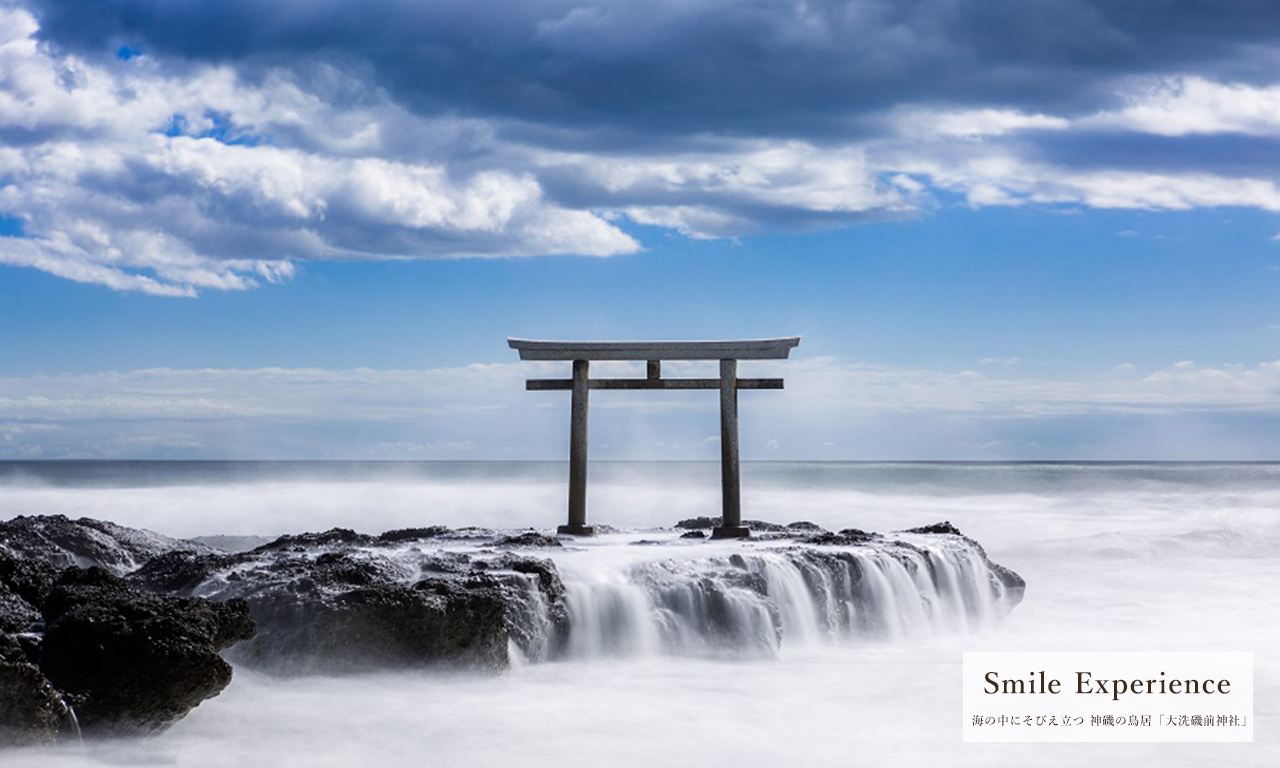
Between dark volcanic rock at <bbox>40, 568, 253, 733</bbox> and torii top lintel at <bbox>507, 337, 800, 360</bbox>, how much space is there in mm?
6976

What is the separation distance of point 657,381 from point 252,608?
5.70 metres

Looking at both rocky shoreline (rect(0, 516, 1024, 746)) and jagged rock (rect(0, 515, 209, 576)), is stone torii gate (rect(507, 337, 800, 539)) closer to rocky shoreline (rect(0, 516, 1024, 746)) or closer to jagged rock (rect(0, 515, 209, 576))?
rocky shoreline (rect(0, 516, 1024, 746))

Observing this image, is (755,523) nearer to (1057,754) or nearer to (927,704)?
(927,704)

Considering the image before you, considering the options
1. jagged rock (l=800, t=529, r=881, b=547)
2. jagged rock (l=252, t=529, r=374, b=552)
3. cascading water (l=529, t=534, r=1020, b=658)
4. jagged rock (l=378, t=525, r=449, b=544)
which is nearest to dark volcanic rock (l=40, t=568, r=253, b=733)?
cascading water (l=529, t=534, r=1020, b=658)

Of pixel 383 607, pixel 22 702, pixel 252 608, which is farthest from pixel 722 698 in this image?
pixel 22 702

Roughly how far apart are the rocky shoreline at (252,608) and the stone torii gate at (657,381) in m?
0.84

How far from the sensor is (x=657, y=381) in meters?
13.8

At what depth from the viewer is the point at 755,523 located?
14.9 m

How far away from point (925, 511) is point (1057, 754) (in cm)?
2727

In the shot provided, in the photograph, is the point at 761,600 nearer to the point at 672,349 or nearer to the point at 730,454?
the point at 730,454

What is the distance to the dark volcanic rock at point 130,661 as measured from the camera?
6789mm

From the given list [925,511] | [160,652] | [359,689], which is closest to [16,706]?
[160,652]

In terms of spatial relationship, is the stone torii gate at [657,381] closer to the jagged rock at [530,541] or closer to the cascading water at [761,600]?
the jagged rock at [530,541]

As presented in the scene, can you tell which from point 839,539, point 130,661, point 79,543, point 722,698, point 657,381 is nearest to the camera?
point 130,661
